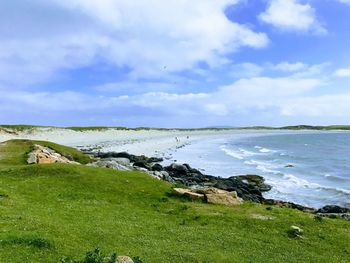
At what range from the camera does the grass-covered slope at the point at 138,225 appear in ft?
66.9

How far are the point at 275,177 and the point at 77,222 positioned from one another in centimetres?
5116

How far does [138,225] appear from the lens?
989 inches

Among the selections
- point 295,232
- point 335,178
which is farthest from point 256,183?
point 295,232

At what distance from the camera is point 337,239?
24766 mm

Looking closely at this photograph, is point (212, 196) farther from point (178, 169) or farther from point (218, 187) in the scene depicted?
point (178, 169)

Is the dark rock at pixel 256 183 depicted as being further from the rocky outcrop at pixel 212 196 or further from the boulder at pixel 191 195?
the boulder at pixel 191 195

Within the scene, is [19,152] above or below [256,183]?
above

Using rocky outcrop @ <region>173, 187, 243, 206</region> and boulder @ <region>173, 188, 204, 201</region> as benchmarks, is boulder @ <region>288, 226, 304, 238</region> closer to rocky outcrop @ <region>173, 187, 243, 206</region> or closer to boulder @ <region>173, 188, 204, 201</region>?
rocky outcrop @ <region>173, 187, 243, 206</region>

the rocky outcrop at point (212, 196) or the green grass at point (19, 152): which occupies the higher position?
the green grass at point (19, 152)

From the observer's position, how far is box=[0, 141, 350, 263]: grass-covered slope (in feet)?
66.9

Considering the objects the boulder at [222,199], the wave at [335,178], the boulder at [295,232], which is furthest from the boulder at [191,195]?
the wave at [335,178]

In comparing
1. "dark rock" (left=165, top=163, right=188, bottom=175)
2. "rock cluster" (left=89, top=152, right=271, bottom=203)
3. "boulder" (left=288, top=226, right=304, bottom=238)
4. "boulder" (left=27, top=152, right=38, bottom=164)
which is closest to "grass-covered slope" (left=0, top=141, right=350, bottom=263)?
"boulder" (left=288, top=226, right=304, bottom=238)

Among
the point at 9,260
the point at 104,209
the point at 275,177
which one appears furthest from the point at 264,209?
the point at 275,177

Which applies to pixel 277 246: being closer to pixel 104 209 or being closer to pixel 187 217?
pixel 187 217
